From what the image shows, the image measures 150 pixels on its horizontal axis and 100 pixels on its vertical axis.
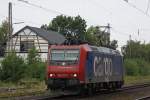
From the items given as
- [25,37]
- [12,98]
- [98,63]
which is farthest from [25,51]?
[12,98]

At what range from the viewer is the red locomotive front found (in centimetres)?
2589

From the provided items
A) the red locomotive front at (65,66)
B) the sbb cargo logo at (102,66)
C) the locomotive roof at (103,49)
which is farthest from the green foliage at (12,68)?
the red locomotive front at (65,66)

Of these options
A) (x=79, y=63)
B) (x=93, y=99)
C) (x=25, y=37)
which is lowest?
(x=93, y=99)

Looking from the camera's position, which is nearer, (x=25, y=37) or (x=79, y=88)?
Result: (x=79, y=88)

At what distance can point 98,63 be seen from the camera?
29.1 m

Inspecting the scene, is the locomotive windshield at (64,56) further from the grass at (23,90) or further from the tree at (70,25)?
the tree at (70,25)

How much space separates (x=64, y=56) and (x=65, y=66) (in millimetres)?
663

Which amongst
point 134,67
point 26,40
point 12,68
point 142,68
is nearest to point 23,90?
point 12,68

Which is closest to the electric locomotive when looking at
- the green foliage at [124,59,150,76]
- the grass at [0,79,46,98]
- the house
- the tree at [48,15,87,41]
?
the grass at [0,79,46,98]

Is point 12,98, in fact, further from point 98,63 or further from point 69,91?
point 98,63

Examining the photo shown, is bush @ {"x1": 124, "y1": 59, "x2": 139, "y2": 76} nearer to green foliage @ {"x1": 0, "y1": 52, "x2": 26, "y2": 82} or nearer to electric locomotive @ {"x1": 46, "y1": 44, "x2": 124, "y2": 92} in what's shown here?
green foliage @ {"x1": 0, "y1": 52, "x2": 26, "y2": 82}

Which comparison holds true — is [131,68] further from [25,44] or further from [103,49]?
[103,49]

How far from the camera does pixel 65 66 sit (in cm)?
2634

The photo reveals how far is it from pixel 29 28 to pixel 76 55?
146 ft
